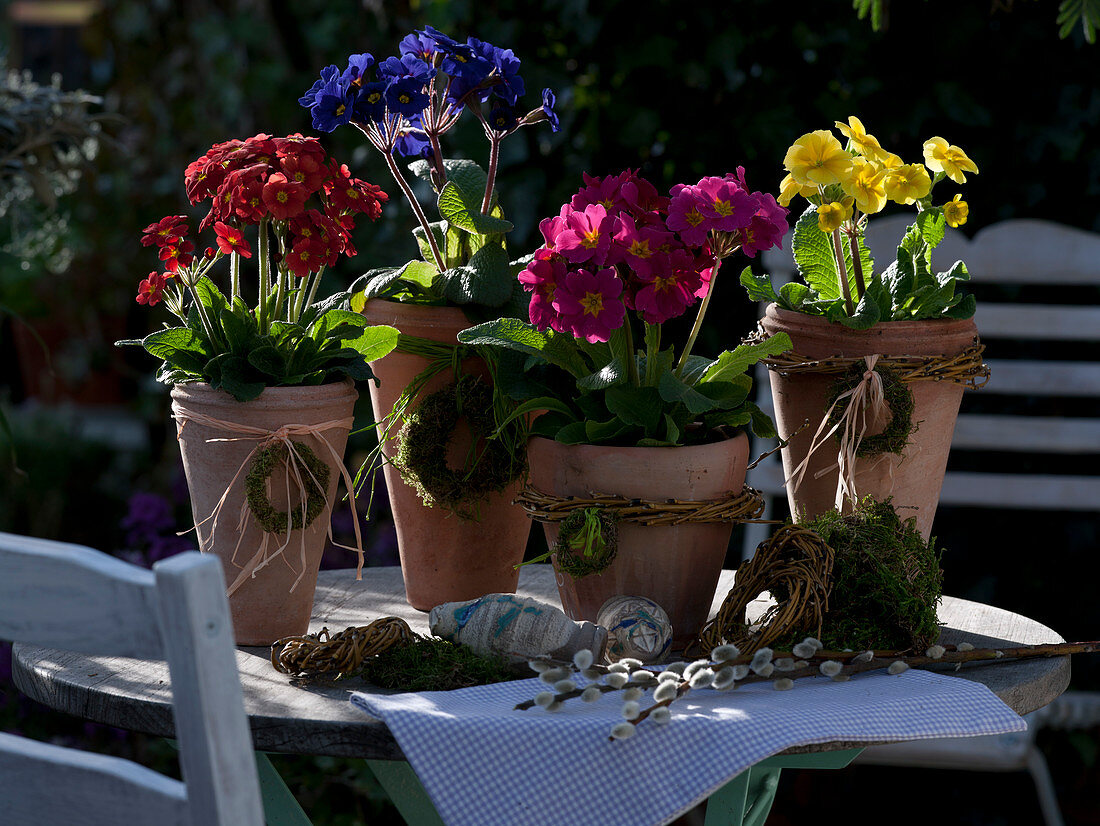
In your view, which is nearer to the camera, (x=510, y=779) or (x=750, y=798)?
(x=510, y=779)

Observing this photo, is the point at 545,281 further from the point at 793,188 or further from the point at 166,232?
the point at 166,232

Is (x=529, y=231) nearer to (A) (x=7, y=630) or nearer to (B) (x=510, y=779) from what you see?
(B) (x=510, y=779)

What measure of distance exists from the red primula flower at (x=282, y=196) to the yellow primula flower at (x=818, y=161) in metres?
0.45

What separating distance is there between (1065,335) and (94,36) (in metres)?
3.35

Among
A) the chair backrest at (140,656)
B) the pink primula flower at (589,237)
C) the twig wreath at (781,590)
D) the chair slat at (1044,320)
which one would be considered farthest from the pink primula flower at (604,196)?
the chair slat at (1044,320)

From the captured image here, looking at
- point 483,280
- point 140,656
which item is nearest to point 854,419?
point 483,280

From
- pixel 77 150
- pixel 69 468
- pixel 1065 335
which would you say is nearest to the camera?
pixel 77 150

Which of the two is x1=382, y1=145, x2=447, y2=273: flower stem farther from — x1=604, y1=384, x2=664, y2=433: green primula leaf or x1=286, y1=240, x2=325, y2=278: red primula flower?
x1=604, y1=384, x2=664, y2=433: green primula leaf

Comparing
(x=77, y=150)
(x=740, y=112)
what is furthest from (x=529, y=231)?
(x=77, y=150)

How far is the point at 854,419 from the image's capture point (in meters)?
1.12

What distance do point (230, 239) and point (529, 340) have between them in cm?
30

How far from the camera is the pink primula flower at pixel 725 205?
101 centimetres

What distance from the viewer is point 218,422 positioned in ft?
3.44

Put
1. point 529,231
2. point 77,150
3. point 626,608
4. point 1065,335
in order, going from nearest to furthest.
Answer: point 626,608 < point 77,150 < point 1065,335 < point 529,231
